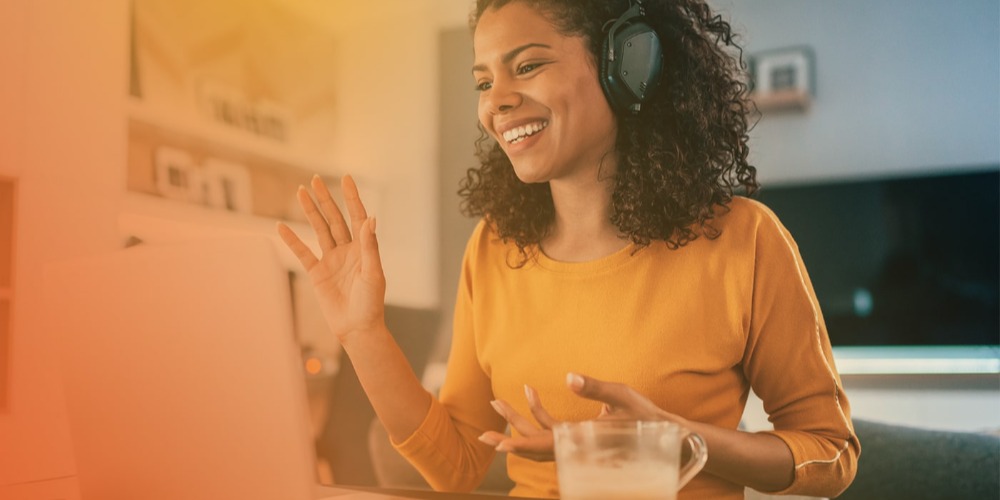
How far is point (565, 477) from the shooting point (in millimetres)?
572

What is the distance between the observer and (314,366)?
2.60 m

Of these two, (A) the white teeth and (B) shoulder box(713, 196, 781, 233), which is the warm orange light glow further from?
(B) shoulder box(713, 196, 781, 233)

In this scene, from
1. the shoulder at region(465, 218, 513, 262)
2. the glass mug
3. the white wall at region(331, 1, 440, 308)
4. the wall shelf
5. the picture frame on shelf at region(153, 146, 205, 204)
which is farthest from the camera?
the white wall at region(331, 1, 440, 308)

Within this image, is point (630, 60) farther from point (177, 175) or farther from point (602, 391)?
point (177, 175)

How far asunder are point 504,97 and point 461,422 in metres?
0.45

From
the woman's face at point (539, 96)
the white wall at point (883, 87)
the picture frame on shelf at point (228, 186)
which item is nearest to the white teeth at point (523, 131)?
the woman's face at point (539, 96)

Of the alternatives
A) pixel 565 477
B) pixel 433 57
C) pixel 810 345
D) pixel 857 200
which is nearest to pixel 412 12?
pixel 433 57

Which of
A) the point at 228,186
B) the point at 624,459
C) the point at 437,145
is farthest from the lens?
the point at 437,145

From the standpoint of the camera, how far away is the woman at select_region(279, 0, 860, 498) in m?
0.93

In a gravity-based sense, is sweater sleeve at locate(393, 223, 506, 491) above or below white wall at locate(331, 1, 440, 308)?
below

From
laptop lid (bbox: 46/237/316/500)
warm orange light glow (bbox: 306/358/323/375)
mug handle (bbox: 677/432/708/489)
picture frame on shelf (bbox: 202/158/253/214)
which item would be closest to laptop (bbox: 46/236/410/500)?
laptop lid (bbox: 46/237/316/500)

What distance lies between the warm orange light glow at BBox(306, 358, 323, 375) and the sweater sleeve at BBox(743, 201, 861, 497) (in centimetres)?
181

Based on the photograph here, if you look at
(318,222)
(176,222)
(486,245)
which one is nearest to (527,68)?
(486,245)

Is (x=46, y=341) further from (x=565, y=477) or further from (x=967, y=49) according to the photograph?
(x=967, y=49)
